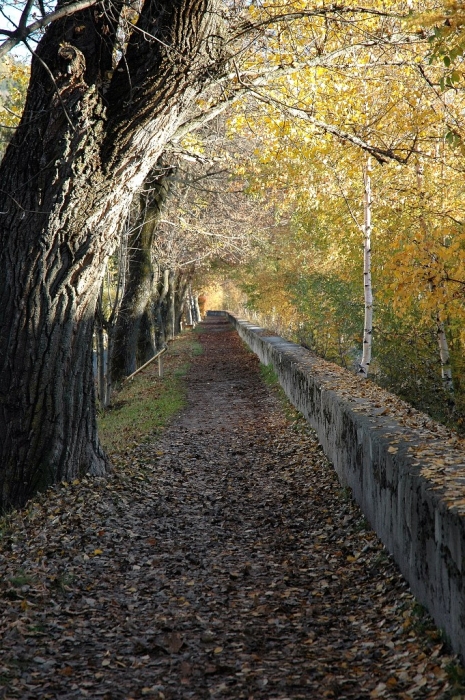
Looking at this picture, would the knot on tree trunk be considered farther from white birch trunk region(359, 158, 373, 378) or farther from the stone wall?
white birch trunk region(359, 158, 373, 378)

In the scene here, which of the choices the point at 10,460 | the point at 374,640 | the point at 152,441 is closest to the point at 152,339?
the point at 152,441

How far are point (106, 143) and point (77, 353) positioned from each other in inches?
88.0

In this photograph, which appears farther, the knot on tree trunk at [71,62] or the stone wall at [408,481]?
the knot on tree trunk at [71,62]

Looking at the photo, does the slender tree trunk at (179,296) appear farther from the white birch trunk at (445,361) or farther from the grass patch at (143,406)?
the white birch trunk at (445,361)

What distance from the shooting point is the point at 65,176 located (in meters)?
7.04

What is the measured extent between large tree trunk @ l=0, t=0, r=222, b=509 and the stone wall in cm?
313

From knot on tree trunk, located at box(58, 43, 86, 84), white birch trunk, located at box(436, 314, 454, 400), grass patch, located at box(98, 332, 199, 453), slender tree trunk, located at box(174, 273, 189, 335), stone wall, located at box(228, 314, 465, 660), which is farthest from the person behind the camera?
slender tree trunk, located at box(174, 273, 189, 335)

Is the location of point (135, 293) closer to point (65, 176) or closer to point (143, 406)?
point (143, 406)

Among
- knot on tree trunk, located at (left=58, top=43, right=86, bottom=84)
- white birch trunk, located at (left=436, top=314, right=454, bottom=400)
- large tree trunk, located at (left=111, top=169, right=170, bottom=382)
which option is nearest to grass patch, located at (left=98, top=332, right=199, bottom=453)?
large tree trunk, located at (left=111, top=169, right=170, bottom=382)

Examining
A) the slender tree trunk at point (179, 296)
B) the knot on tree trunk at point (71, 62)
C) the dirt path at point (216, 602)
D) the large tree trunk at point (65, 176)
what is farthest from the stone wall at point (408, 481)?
the slender tree trunk at point (179, 296)

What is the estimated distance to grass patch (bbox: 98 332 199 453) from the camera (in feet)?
39.0

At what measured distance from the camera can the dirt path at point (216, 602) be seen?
3902 millimetres

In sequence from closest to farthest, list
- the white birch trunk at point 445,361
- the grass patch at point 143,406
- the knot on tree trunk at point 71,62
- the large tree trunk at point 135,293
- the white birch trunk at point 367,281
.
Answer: the knot on tree trunk at point 71,62, the grass patch at point 143,406, the white birch trunk at point 445,361, the white birch trunk at point 367,281, the large tree trunk at point 135,293

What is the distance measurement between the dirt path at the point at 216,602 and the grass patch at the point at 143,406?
3160 millimetres
